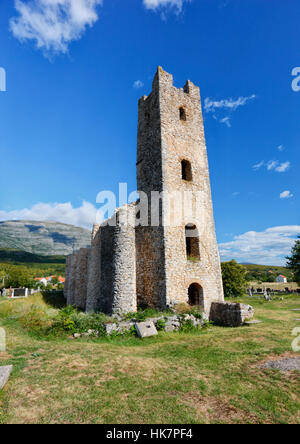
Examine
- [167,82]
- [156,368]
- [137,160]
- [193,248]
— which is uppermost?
[167,82]

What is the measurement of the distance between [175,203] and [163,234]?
7.75 ft

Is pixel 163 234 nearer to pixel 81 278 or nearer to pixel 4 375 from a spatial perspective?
pixel 4 375

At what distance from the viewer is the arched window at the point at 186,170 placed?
50.9ft

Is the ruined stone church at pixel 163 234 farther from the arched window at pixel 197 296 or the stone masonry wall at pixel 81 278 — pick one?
the stone masonry wall at pixel 81 278

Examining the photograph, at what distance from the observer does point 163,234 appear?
1288cm

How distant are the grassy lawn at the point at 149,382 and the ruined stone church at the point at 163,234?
13.0 feet

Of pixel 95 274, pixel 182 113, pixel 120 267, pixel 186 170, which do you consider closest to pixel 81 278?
pixel 95 274

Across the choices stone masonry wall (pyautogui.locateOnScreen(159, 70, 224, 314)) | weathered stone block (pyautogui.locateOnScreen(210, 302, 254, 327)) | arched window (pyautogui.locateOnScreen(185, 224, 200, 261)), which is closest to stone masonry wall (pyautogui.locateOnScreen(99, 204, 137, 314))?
stone masonry wall (pyautogui.locateOnScreen(159, 70, 224, 314))

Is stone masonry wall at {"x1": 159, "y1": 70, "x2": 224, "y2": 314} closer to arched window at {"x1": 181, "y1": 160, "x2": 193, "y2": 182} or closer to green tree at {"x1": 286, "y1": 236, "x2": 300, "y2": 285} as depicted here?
arched window at {"x1": 181, "y1": 160, "x2": 193, "y2": 182}

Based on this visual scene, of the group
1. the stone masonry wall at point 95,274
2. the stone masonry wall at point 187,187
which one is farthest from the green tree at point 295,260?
the stone masonry wall at point 95,274

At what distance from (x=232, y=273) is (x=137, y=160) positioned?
63.2 ft

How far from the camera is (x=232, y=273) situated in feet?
90.2
